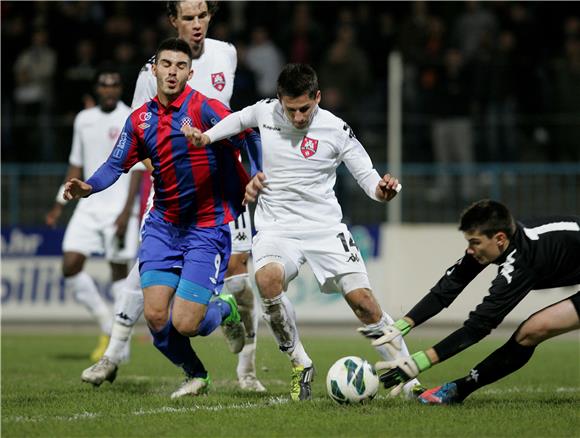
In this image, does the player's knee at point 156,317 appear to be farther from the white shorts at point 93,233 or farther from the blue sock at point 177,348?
the white shorts at point 93,233

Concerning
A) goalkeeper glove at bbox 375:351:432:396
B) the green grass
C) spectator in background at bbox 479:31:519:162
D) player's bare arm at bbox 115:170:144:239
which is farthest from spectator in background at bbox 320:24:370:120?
goalkeeper glove at bbox 375:351:432:396

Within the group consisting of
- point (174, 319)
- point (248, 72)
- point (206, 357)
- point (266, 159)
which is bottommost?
point (206, 357)

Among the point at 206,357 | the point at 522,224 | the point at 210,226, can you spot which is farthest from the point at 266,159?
the point at 206,357

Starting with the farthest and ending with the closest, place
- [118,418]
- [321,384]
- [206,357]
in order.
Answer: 1. [206,357]
2. [321,384]
3. [118,418]

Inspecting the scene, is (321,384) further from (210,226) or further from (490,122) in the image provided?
(490,122)

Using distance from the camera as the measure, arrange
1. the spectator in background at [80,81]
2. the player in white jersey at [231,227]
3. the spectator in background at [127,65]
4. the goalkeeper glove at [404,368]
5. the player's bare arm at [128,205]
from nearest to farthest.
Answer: the goalkeeper glove at [404,368], the player in white jersey at [231,227], the player's bare arm at [128,205], the spectator in background at [127,65], the spectator in background at [80,81]

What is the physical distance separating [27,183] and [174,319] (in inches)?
404

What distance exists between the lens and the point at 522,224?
24.3ft

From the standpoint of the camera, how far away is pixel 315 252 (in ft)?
26.6

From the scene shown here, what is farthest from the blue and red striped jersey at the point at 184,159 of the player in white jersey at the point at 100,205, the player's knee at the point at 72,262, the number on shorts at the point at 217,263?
the player's knee at the point at 72,262

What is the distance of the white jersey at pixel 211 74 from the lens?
29.1 feet

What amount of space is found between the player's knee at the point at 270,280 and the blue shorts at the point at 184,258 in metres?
0.40

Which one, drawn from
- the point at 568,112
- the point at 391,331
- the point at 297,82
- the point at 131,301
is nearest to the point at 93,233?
the point at 131,301

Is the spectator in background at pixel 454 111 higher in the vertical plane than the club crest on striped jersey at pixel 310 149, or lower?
higher
